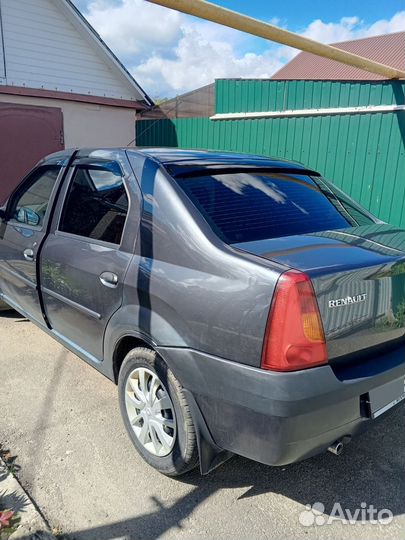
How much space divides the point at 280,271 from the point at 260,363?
0.40 m

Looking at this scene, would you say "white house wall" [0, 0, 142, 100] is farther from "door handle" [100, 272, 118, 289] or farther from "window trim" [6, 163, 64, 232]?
"door handle" [100, 272, 118, 289]

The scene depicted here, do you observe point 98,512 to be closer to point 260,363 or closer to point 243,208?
point 260,363

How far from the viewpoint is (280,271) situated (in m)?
1.85

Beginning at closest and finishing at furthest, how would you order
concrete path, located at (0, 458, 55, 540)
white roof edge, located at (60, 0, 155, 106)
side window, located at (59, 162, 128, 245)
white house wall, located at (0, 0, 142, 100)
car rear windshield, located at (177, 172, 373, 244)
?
1. concrete path, located at (0, 458, 55, 540)
2. car rear windshield, located at (177, 172, 373, 244)
3. side window, located at (59, 162, 128, 245)
4. white house wall, located at (0, 0, 142, 100)
5. white roof edge, located at (60, 0, 155, 106)

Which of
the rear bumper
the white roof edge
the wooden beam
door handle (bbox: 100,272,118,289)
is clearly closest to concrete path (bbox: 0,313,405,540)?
the rear bumper

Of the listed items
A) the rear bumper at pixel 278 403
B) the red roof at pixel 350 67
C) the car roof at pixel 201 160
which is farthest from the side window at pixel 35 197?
the red roof at pixel 350 67

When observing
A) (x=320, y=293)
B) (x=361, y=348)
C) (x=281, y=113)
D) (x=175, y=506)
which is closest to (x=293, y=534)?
(x=175, y=506)

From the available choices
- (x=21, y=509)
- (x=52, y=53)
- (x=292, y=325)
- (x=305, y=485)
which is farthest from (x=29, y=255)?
(x=52, y=53)

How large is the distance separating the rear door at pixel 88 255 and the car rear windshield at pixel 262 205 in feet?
1.59

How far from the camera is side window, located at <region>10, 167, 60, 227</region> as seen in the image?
3439mm

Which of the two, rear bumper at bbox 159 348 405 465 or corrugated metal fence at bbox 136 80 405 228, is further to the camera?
corrugated metal fence at bbox 136 80 405 228

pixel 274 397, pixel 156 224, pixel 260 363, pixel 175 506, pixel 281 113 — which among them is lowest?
pixel 175 506

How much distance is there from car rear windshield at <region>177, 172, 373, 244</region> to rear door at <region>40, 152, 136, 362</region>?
486 millimetres

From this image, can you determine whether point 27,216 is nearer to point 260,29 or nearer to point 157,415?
point 157,415
